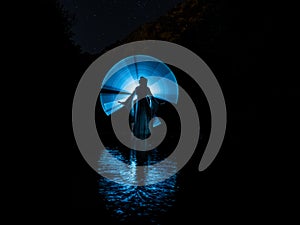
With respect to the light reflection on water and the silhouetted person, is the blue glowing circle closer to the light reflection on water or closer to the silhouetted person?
the silhouetted person

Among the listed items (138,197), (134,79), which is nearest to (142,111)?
(138,197)

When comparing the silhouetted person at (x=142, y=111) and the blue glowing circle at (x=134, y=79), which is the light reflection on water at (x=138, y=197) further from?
the blue glowing circle at (x=134, y=79)

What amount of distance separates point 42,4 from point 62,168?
9.40 meters

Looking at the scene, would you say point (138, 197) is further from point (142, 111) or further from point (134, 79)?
point (134, 79)

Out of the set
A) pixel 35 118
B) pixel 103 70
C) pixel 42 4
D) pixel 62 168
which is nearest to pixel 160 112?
pixel 103 70

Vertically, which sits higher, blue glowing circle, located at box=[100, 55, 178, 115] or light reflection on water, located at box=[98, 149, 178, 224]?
blue glowing circle, located at box=[100, 55, 178, 115]

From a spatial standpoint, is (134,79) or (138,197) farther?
(134,79)

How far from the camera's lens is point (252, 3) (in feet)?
66.2

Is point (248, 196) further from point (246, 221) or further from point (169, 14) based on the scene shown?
point (169, 14)

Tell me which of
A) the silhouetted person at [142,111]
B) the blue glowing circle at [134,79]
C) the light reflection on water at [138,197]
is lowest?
the light reflection on water at [138,197]

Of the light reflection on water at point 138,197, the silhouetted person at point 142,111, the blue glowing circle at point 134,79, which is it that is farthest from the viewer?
the blue glowing circle at point 134,79

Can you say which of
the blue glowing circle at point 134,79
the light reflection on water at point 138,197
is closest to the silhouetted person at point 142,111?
the light reflection on water at point 138,197

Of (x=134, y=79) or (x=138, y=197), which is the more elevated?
(x=134, y=79)

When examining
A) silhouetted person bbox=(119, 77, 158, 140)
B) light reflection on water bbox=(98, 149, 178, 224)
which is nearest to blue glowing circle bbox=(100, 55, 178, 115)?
silhouetted person bbox=(119, 77, 158, 140)
